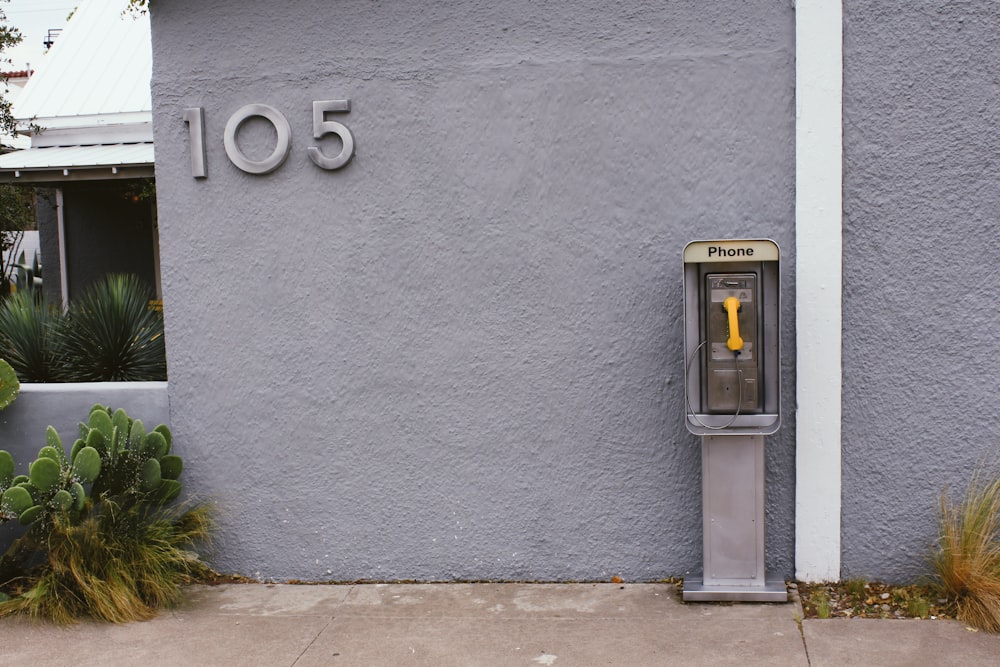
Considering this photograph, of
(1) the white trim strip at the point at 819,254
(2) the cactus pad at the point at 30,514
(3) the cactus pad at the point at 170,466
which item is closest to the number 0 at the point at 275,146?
(3) the cactus pad at the point at 170,466

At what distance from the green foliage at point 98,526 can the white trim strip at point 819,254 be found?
3.16 metres

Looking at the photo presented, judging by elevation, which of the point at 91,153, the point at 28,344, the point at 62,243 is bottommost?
the point at 28,344

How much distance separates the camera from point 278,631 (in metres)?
4.60

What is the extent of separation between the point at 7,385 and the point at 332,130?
7.27ft

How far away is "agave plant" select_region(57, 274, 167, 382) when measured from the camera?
593cm

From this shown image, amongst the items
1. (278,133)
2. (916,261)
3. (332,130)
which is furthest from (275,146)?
(916,261)

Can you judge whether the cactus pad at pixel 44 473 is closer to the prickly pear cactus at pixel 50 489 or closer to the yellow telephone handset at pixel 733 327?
the prickly pear cactus at pixel 50 489

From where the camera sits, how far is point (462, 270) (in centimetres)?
505

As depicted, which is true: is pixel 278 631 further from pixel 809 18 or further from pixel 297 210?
pixel 809 18

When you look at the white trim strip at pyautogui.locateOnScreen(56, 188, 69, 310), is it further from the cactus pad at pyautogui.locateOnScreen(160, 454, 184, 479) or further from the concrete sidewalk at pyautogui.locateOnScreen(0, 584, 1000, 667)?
the concrete sidewalk at pyautogui.locateOnScreen(0, 584, 1000, 667)

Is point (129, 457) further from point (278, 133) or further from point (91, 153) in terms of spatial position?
point (91, 153)

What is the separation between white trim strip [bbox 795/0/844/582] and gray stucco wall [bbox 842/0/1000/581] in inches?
2.9

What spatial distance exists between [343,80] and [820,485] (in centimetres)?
313

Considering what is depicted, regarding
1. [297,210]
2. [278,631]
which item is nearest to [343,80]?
[297,210]
